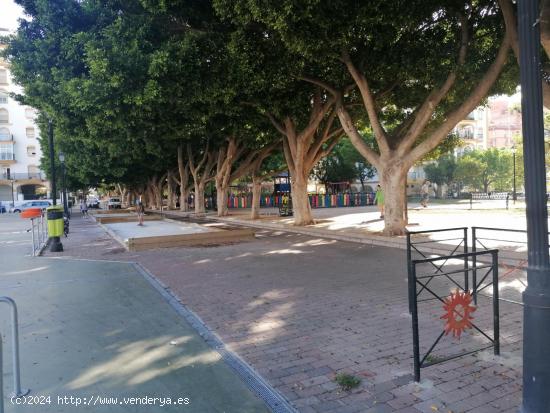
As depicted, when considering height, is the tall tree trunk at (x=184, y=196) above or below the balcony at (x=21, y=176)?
below

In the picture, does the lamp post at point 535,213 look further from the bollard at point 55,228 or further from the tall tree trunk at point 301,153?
the tall tree trunk at point 301,153

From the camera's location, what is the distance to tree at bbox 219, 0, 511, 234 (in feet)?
33.9

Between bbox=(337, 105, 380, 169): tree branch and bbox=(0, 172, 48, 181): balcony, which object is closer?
bbox=(337, 105, 380, 169): tree branch

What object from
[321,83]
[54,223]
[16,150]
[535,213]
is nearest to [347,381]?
[535,213]

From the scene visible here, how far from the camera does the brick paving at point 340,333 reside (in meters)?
3.49

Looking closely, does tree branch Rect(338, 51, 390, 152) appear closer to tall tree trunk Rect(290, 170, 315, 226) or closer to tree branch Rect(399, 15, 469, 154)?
tree branch Rect(399, 15, 469, 154)

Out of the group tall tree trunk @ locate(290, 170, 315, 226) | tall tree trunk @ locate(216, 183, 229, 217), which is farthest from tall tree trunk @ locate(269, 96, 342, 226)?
tall tree trunk @ locate(216, 183, 229, 217)

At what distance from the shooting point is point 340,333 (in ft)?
16.5

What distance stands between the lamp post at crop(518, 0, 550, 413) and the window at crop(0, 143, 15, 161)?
73.5m

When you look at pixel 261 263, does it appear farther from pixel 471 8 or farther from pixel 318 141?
pixel 318 141

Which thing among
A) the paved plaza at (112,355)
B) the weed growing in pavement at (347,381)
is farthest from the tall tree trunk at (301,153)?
the weed growing in pavement at (347,381)

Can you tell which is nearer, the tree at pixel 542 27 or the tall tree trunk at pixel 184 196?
the tree at pixel 542 27

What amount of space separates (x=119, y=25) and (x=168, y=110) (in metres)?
4.10

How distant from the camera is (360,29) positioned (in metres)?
11.8
